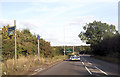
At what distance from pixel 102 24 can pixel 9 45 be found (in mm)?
55833

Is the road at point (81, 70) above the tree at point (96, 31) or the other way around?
the other way around

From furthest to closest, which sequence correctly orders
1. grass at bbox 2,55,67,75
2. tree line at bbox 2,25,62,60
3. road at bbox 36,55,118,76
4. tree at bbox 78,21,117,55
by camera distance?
tree at bbox 78,21,117,55 < tree line at bbox 2,25,62,60 < road at bbox 36,55,118,76 < grass at bbox 2,55,67,75

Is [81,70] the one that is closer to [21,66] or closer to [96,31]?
[21,66]

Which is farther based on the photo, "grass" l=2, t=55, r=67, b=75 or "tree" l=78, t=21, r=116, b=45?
"tree" l=78, t=21, r=116, b=45

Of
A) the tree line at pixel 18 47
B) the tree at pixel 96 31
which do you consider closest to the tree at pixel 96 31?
the tree at pixel 96 31

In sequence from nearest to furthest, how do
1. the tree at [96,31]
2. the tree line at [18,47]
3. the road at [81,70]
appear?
the road at [81,70], the tree line at [18,47], the tree at [96,31]

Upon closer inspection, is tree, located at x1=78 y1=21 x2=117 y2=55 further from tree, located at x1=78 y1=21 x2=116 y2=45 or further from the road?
the road

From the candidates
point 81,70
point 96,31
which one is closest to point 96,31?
point 96,31

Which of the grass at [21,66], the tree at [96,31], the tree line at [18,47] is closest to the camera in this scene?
the grass at [21,66]

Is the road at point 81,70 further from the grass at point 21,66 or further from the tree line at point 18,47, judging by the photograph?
the tree line at point 18,47

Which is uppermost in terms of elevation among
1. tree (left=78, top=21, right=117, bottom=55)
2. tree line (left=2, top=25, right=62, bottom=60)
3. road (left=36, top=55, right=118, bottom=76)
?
tree (left=78, top=21, right=117, bottom=55)

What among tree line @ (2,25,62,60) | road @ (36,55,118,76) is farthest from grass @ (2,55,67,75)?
tree line @ (2,25,62,60)

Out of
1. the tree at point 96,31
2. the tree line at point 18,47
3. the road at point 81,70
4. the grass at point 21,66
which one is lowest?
the road at point 81,70

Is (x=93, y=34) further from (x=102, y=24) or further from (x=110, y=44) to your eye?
(x=110, y=44)
